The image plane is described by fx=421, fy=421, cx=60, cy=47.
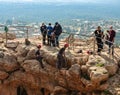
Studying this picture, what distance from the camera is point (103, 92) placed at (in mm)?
35188

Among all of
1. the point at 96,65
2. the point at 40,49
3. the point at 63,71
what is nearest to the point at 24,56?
the point at 40,49

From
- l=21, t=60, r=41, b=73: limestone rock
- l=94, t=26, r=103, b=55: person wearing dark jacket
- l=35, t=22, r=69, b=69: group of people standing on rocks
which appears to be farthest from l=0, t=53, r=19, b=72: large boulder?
l=94, t=26, r=103, b=55: person wearing dark jacket

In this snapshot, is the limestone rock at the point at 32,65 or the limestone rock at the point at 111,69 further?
the limestone rock at the point at 32,65

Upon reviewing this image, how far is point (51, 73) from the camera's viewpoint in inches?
1524

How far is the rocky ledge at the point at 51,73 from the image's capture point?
35.8m

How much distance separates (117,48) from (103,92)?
34.1 ft

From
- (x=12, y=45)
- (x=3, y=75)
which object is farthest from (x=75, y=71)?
(x=12, y=45)

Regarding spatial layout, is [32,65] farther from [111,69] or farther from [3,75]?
[111,69]

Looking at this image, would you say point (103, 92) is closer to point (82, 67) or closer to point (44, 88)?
point (82, 67)

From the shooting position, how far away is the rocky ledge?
117 ft

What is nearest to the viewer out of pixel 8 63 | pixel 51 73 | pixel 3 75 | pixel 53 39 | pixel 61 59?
pixel 61 59

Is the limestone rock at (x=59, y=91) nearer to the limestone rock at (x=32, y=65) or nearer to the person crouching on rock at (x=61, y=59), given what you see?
the person crouching on rock at (x=61, y=59)

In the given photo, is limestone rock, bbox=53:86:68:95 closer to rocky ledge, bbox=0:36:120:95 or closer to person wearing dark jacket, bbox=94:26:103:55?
rocky ledge, bbox=0:36:120:95

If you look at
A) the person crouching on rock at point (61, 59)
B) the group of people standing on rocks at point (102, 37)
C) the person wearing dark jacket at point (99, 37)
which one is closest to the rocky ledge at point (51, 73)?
the person crouching on rock at point (61, 59)
